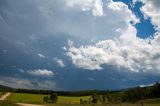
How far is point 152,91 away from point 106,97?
2801cm

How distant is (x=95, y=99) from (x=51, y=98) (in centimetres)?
2432

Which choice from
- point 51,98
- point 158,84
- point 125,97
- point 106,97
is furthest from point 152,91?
point 51,98

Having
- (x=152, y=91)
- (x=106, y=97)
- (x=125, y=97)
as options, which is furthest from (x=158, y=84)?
(x=106, y=97)

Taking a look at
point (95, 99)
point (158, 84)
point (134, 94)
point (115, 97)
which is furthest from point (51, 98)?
point (158, 84)

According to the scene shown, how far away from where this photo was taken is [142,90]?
593ft

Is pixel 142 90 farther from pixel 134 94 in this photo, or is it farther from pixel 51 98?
pixel 51 98

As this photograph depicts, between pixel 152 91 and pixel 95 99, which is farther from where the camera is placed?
pixel 152 91

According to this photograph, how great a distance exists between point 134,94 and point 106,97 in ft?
58.8

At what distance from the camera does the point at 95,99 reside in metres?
162

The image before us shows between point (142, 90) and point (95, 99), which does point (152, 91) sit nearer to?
point (142, 90)

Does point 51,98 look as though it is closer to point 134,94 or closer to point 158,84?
point 134,94

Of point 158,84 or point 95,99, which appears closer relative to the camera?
point 95,99

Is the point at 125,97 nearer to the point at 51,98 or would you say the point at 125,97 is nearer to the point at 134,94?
the point at 134,94

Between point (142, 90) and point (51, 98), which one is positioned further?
point (142, 90)
